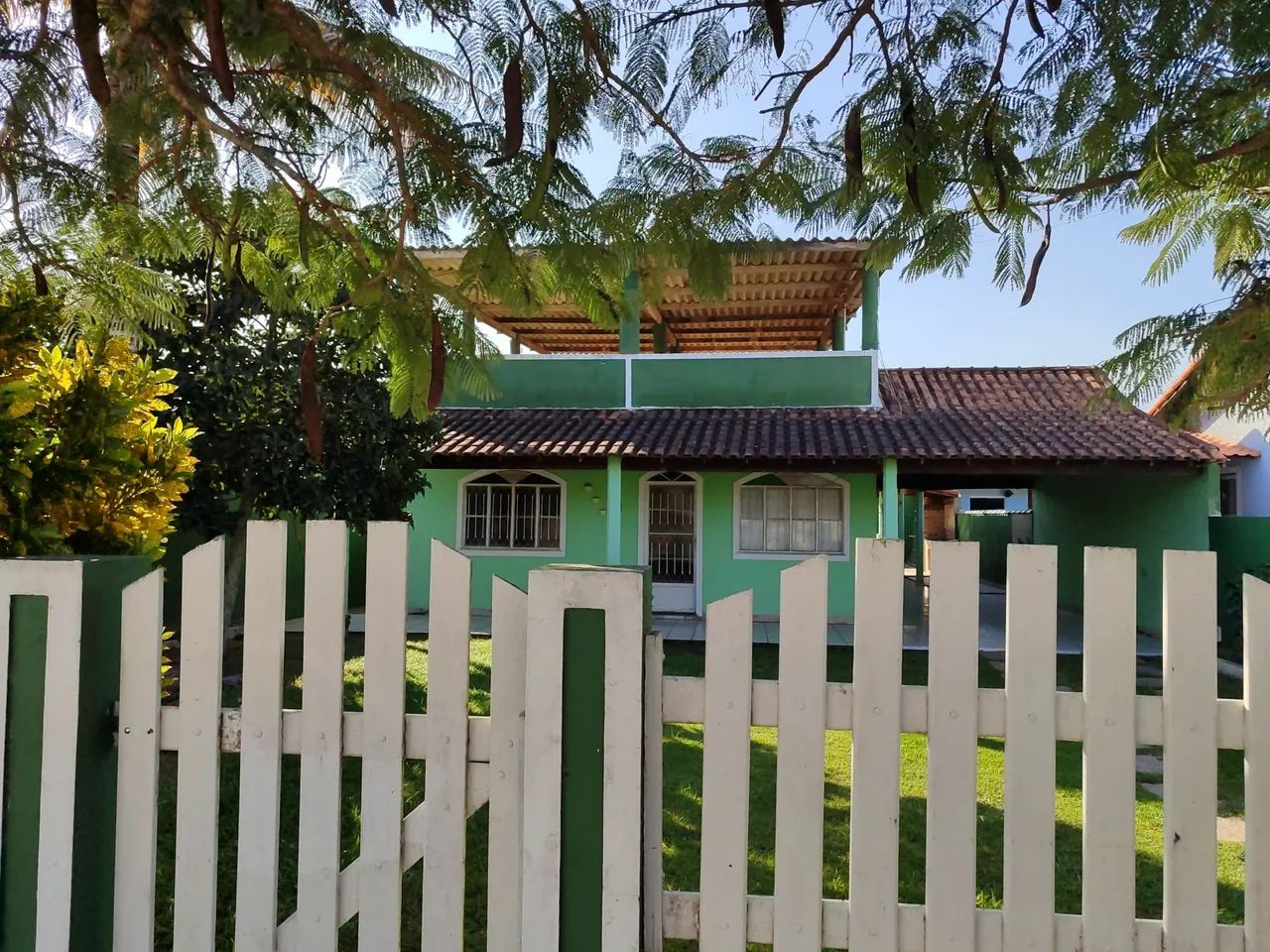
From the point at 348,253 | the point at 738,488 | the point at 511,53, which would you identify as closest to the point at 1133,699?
the point at 511,53

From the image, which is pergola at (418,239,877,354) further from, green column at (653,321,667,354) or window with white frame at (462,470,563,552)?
window with white frame at (462,470,563,552)

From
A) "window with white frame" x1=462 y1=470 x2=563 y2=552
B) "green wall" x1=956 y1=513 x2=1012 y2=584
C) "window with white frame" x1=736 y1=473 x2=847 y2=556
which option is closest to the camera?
"window with white frame" x1=736 y1=473 x2=847 y2=556

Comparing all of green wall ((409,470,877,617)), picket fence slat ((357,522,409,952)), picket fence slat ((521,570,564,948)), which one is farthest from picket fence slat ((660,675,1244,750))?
green wall ((409,470,877,617))

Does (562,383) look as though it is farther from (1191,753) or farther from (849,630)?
(1191,753)

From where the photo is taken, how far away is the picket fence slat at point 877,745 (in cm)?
185

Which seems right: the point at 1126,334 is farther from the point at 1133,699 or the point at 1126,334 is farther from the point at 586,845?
the point at 586,845

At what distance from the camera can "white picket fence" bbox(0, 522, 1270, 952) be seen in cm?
181

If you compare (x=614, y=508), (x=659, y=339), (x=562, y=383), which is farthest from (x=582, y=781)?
(x=659, y=339)

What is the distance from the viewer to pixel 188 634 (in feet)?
6.59

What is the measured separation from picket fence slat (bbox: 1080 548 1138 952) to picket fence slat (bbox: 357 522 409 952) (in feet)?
5.31

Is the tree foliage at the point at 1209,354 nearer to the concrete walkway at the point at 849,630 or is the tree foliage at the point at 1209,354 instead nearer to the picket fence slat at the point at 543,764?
the picket fence slat at the point at 543,764

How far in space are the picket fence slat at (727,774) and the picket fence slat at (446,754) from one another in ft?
1.95

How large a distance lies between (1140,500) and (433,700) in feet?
43.7

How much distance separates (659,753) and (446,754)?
1.70 ft
